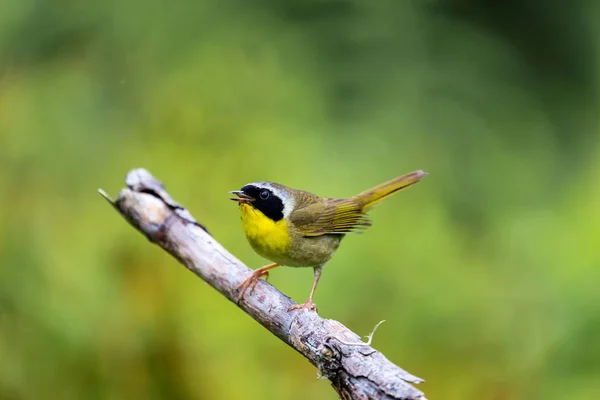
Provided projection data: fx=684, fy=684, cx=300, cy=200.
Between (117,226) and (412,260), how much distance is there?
4.62ft

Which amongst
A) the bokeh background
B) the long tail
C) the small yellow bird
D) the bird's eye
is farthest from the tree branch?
the bokeh background

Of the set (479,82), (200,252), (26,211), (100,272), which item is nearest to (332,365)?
(200,252)

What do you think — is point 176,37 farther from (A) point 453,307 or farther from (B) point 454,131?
(A) point 453,307

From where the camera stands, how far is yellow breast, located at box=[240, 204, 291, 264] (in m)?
2.12

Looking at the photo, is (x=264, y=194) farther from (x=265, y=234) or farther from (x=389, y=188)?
(x=389, y=188)

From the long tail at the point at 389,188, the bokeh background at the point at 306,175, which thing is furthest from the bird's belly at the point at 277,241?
the bokeh background at the point at 306,175

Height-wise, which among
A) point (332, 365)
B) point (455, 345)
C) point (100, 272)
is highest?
point (455, 345)

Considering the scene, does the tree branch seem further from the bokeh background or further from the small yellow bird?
the bokeh background

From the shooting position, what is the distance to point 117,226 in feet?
10.8

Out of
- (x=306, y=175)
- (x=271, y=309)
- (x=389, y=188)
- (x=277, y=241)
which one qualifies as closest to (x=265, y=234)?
(x=277, y=241)

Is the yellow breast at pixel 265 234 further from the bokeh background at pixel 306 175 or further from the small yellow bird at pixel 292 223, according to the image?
the bokeh background at pixel 306 175

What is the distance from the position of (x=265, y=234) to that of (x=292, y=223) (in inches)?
5.6

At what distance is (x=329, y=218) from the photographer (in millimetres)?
2352

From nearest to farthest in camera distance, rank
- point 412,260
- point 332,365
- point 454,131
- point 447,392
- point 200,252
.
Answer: point 332,365
point 200,252
point 447,392
point 412,260
point 454,131
